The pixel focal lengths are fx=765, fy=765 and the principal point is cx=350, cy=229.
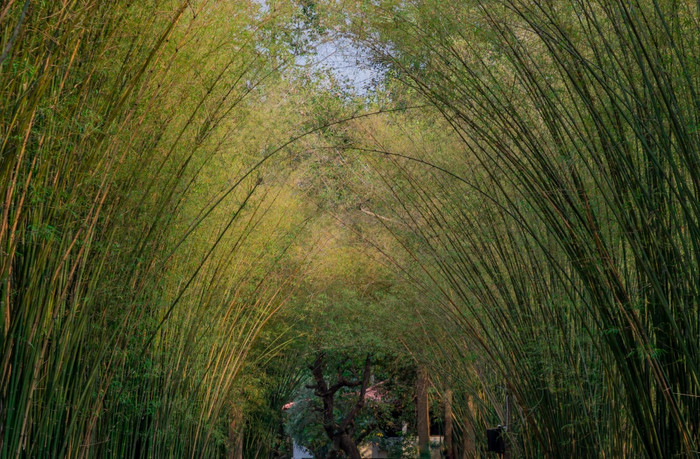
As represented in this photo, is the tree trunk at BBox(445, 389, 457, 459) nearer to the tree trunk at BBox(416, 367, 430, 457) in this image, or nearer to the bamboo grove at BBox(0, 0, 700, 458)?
the tree trunk at BBox(416, 367, 430, 457)

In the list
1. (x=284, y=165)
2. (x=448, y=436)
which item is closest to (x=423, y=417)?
(x=448, y=436)

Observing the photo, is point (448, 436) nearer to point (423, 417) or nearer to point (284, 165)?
point (423, 417)

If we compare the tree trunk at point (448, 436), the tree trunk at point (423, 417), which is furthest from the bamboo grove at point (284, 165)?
the tree trunk at point (423, 417)

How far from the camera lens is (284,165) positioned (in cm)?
654

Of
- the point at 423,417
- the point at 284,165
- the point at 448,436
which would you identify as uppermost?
the point at 284,165

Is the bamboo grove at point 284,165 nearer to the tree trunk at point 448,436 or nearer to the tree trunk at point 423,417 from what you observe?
the tree trunk at point 448,436

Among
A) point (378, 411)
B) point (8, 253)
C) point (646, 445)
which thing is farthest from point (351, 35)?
point (378, 411)

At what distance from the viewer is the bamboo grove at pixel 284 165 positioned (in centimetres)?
285

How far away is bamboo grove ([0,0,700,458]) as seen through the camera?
2.85 m

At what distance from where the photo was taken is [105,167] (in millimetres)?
3289

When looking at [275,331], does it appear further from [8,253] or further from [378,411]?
[8,253]

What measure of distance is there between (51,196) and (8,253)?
0.31 metres

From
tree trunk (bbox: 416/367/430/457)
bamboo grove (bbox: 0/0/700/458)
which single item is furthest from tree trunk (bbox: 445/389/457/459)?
bamboo grove (bbox: 0/0/700/458)

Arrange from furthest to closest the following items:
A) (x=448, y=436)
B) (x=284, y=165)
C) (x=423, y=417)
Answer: (x=423, y=417), (x=448, y=436), (x=284, y=165)
